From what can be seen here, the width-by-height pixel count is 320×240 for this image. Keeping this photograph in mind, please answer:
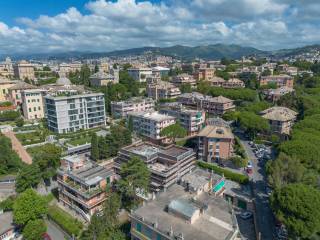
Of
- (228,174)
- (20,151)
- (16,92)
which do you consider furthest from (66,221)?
(16,92)

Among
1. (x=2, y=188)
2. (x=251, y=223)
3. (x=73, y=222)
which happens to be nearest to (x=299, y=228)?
(x=251, y=223)

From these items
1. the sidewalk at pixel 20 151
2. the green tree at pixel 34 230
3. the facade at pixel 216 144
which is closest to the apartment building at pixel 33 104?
the sidewalk at pixel 20 151

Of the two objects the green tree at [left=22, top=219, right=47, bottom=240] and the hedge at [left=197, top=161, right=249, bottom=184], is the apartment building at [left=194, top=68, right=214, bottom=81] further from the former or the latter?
the green tree at [left=22, top=219, right=47, bottom=240]

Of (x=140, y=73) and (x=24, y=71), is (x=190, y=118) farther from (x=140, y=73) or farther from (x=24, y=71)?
(x=24, y=71)

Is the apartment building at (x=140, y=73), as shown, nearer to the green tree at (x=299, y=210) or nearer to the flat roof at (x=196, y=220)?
the flat roof at (x=196, y=220)

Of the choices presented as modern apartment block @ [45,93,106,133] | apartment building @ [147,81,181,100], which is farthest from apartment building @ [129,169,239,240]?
apartment building @ [147,81,181,100]
